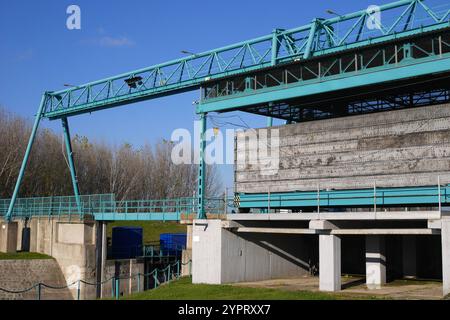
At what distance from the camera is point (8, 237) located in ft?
135

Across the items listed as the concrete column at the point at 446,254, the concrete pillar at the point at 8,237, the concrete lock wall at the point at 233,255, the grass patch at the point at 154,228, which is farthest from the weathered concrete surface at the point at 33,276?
the concrete column at the point at 446,254

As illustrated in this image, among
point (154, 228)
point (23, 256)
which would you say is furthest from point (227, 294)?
point (154, 228)

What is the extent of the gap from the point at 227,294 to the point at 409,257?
30.0 feet

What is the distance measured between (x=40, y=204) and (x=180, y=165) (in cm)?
2967

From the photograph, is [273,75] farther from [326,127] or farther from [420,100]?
[420,100]

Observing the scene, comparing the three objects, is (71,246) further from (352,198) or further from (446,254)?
(446,254)

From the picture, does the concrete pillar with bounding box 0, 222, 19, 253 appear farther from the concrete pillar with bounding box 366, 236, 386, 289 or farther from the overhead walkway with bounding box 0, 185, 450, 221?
the concrete pillar with bounding box 366, 236, 386, 289

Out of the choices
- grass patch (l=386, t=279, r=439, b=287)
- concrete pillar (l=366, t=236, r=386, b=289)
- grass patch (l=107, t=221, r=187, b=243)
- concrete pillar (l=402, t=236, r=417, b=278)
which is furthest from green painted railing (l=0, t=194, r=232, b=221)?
grass patch (l=107, t=221, r=187, b=243)

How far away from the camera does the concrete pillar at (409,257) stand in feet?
84.2

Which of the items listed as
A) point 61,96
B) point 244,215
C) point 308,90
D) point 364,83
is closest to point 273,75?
point 308,90

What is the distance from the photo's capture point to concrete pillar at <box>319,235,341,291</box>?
21391 millimetres

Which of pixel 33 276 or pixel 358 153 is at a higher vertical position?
pixel 358 153

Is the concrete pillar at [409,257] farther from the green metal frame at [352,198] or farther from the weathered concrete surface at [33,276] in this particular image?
the weathered concrete surface at [33,276]

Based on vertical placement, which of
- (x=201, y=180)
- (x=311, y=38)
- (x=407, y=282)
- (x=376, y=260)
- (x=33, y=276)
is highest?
(x=311, y=38)
